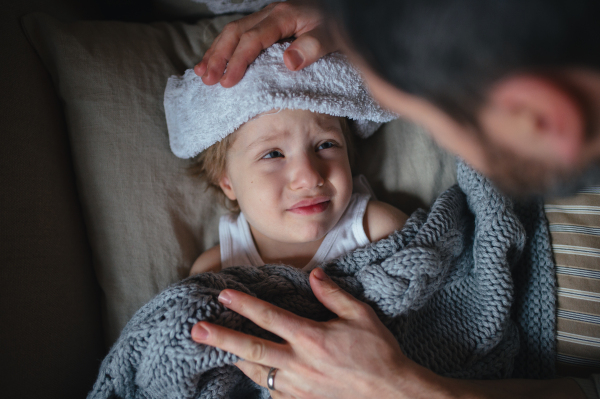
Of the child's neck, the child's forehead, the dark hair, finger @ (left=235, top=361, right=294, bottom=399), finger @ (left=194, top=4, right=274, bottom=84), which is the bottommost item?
finger @ (left=235, top=361, right=294, bottom=399)

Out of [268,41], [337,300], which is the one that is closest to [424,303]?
[337,300]

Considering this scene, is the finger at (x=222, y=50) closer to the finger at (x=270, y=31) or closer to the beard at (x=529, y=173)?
the finger at (x=270, y=31)

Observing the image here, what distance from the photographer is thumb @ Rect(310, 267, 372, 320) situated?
71 cm

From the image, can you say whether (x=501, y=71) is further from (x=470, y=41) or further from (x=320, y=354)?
(x=320, y=354)

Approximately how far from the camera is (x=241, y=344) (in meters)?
0.64

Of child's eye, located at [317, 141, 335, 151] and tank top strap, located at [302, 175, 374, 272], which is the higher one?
child's eye, located at [317, 141, 335, 151]

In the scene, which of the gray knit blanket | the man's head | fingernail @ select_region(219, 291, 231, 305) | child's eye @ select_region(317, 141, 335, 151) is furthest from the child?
the man's head

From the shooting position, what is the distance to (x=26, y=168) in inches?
33.3

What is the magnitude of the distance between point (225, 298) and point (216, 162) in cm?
49

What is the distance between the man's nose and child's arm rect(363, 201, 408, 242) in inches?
9.7

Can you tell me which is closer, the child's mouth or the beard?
the beard

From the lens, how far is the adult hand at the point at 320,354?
2.11ft

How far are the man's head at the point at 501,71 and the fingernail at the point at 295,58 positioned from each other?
0.47 metres

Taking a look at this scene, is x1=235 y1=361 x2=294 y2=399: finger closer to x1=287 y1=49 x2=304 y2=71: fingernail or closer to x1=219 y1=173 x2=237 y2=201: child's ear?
x1=219 y1=173 x2=237 y2=201: child's ear
